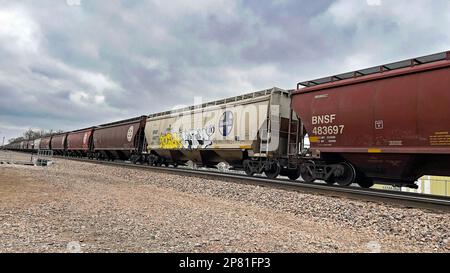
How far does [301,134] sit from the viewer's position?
39.3 ft

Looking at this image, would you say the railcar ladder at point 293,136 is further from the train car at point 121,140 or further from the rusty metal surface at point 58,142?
the rusty metal surface at point 58,142

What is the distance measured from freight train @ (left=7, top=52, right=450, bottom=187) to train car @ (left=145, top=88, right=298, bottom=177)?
0.05 metres

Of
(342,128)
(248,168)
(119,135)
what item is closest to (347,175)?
(342,128)

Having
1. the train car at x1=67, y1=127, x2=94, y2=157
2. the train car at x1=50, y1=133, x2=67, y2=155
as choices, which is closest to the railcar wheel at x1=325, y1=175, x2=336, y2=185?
the train car at x1=67, y1=127, x2=94, y2=157

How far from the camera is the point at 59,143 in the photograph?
46.0 m

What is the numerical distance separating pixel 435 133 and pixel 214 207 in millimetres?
6252

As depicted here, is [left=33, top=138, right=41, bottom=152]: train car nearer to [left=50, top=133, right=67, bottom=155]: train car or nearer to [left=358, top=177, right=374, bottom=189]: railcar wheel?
[left=50, top=133, right=67, bottom=155]: train car

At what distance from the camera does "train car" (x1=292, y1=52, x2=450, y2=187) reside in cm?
781

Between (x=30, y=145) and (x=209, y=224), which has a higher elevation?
(x=30, y=145)

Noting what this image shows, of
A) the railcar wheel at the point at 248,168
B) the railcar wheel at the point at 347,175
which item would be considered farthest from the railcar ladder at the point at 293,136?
the railcar wheel at the point at 248,168

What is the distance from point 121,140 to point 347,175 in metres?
21.0

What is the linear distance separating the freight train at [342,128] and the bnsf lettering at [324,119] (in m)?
0.04

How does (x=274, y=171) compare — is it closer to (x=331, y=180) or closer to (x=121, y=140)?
(x=331, y=180)

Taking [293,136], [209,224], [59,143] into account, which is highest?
[293,136]
